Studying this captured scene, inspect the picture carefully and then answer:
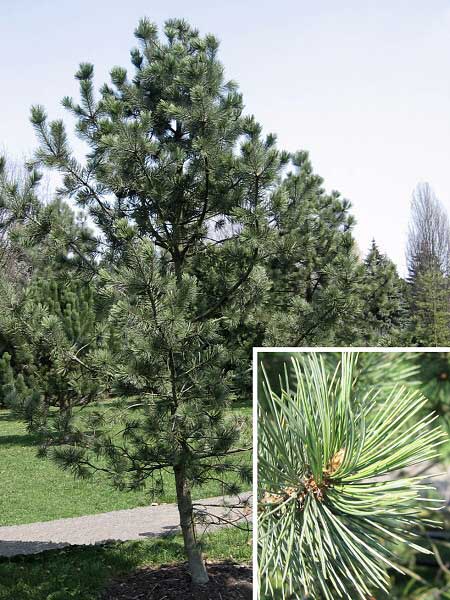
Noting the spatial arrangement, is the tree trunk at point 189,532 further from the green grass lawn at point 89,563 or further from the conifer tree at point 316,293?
the conifer tree at point 316,293

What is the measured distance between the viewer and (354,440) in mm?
1601

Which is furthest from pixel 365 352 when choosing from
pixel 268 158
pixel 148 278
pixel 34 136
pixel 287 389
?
pixel 34 136

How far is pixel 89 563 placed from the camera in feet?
20.1

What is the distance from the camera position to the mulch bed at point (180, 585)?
5.14 meters

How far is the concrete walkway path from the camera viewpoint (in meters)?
7.09

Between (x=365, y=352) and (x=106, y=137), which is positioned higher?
(x=106, y=137)

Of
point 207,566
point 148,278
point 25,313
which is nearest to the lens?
point 148,278

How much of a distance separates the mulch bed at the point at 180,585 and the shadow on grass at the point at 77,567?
0.19 meters

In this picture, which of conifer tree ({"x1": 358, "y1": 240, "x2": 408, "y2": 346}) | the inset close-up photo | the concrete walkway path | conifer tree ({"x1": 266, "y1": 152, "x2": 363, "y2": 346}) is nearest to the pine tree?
conifer tree ({"x1": 266, "y1": 152, "x2": 363, "y2": 346})

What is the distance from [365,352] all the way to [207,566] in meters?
4.76

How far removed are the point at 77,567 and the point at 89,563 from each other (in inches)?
4.3

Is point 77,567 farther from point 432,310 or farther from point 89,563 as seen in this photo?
point 432,310

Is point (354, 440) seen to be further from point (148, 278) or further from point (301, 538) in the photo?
point (148, 278)

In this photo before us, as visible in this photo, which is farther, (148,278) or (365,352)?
(148,278)
